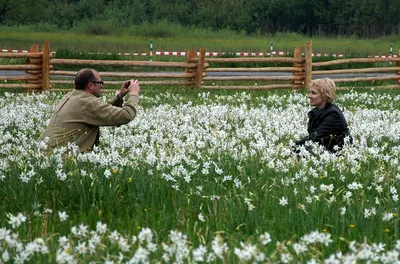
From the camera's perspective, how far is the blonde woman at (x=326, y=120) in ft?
28.4

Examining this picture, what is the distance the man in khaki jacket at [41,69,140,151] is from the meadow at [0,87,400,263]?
Answer: 0.43 meters

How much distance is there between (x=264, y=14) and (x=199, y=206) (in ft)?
205

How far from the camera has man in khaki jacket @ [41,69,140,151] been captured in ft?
25.9

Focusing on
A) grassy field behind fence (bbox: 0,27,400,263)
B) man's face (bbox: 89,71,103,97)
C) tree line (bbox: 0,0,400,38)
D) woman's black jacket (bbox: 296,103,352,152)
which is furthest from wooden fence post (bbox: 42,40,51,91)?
tree line (bbox: 0,0,400,38)

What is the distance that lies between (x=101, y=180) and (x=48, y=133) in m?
2.16

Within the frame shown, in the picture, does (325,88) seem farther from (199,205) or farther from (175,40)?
(175,40)

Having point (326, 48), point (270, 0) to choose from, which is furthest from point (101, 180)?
point (270, 0)

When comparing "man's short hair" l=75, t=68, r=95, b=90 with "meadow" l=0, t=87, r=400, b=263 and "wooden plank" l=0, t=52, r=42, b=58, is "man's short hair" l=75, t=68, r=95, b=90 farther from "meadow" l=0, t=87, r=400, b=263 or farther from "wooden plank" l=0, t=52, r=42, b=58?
"wooden plank" l=0, t=52, r=42, b=58

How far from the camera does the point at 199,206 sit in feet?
19.3

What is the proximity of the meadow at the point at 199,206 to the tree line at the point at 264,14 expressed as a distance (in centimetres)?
5744

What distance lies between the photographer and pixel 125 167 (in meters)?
6.48

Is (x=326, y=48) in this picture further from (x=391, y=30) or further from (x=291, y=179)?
(x=291, y=179)

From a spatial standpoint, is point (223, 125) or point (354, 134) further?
point (223, 125)

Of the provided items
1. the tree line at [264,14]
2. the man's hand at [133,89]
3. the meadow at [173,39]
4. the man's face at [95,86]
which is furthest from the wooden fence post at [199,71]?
the tree line at [264,14]
